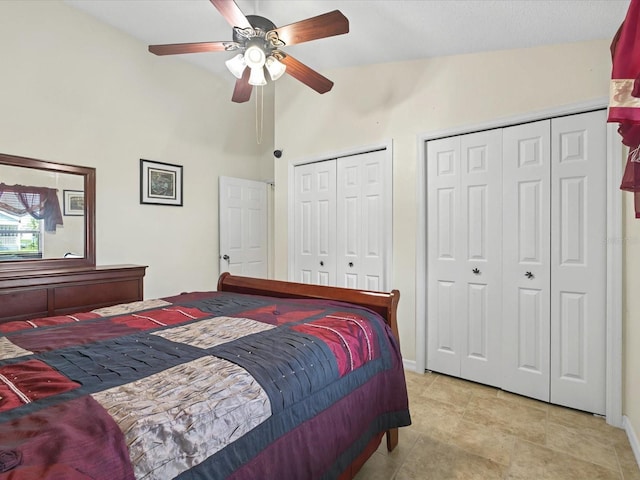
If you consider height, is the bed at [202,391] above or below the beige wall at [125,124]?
below

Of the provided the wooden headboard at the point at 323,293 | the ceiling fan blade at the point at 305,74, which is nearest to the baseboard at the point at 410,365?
the wooden headboard at the point at 323,293

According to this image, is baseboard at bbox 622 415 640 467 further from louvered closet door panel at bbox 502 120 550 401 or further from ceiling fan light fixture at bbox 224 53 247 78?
ceiling fan light fixture at bbox 224 53 247 78

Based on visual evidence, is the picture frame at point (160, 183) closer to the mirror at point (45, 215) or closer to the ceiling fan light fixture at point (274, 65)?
the mirror at point (45, 215)

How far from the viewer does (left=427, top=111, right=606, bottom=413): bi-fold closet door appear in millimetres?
2236

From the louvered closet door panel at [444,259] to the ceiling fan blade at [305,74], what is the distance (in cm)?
108

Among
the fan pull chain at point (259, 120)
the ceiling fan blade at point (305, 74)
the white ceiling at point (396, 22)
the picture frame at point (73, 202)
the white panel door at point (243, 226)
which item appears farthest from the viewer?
the fan pull chain at point (259, 120)

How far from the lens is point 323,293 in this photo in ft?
6.88

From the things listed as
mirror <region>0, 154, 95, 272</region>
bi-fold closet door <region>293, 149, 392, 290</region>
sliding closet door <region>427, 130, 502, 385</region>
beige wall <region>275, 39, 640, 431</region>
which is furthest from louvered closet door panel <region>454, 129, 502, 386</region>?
mirror <region>0, 154, 95, 272</region>

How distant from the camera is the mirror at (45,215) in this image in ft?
8.66

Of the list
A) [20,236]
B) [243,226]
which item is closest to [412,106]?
[243,226]

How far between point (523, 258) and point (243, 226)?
3.26 meters

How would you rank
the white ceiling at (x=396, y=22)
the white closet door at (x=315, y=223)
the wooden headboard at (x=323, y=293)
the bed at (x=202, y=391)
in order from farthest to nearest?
the white closet door at (x=315, y=223) < the white ceiling at (x=396, y=22) < the wooden headboard at (x=323, y=293) < the bed at (x=202, y=391)

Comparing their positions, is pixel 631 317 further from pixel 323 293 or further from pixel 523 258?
pixel 323 293

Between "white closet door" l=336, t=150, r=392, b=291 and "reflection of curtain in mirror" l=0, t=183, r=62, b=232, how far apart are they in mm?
2558
